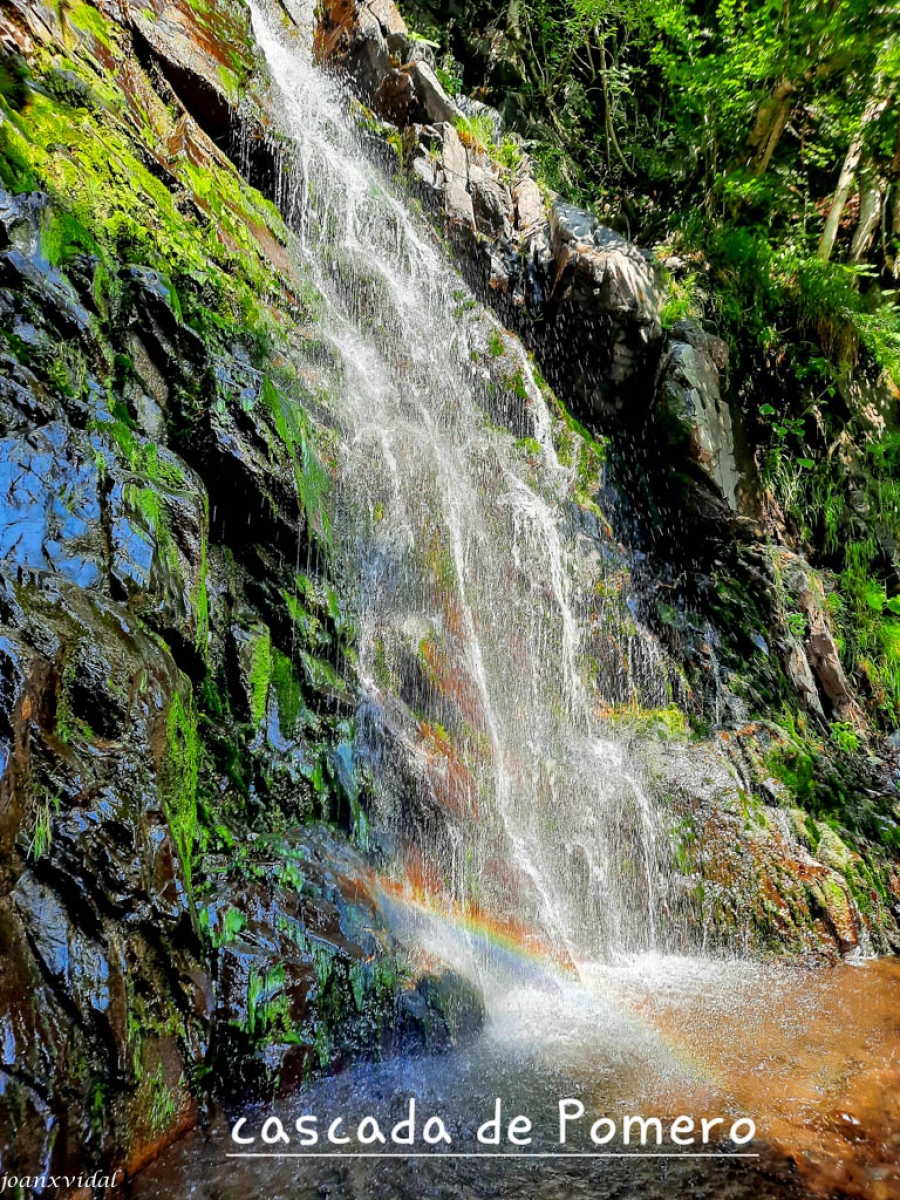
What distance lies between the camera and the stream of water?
3.04 metres

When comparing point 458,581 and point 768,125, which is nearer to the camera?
point 458,581

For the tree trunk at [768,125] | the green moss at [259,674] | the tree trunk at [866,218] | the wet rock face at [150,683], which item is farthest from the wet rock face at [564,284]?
the green moss at [259,674]

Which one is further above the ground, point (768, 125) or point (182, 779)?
point (768, 125)

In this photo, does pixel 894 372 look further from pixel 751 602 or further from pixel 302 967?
pixel 302 967

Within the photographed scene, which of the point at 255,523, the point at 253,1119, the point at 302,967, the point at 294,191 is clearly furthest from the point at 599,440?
the point at 253,1119

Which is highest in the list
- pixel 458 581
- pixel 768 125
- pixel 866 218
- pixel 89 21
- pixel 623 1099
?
pixel 768 125

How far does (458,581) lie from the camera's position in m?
6.81

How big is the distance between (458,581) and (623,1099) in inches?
167

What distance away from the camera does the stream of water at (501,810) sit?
9.98ft

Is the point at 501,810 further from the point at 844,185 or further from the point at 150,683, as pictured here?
the point at 844,185

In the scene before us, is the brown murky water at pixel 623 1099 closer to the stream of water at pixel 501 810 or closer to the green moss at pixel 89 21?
the stream of water at pixel 501 810

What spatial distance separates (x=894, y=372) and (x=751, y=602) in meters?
5.36

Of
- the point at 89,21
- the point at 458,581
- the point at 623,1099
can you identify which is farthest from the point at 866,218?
the point at 623,1099

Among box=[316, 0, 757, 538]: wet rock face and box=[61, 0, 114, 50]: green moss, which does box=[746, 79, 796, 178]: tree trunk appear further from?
box=[61, 0, 114, 50]: green moss
